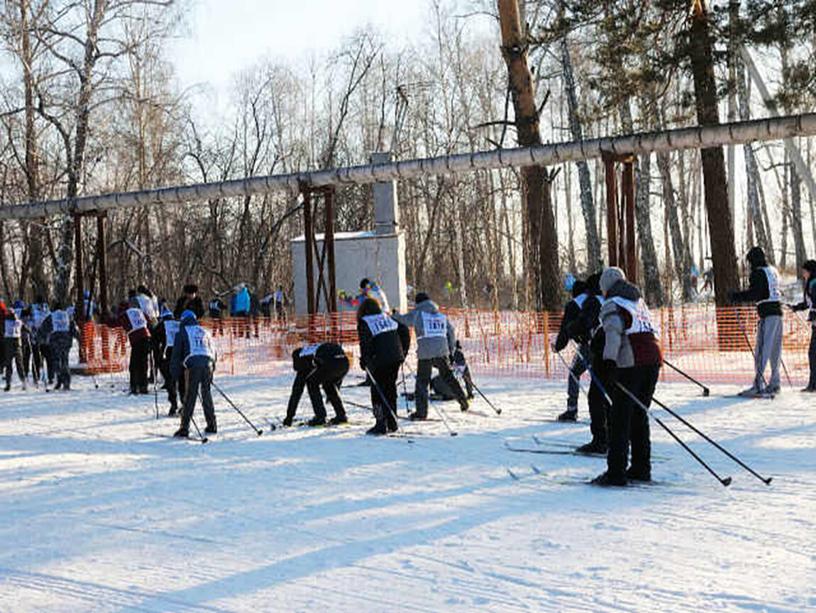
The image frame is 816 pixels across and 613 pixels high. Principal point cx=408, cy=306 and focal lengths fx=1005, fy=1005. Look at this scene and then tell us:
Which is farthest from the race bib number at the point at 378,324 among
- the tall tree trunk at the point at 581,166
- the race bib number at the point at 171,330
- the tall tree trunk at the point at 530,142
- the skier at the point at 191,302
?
the tall tree trunk at the point at 581,166

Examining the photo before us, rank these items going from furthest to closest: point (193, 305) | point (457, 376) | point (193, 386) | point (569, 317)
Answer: point (193, 305)
point (457, 376)
point (193, 386)
point (569, 317)

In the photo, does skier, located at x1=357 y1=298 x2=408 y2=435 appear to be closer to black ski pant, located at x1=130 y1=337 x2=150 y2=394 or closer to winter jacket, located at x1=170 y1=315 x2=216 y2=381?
winter jacket, located at x1=170 y1=315 x2=216 y2=381

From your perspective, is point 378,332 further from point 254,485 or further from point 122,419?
point 122,419

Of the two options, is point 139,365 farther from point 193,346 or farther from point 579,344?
point 579,344

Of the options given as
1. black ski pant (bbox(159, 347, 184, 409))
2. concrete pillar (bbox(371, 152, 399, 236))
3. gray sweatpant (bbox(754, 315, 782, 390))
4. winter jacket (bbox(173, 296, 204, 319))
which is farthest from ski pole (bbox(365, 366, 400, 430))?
concrete pillar (bbox(371, 152, 399, 236))

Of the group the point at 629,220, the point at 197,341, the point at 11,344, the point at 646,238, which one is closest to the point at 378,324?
the point at 197,341

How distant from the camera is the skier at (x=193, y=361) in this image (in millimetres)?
11539

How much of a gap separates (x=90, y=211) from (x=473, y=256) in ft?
78.2

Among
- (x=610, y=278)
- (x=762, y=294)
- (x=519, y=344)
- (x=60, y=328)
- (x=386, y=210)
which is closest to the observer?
(x=610, y=278)

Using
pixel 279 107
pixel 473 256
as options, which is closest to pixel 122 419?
pixel 473 256

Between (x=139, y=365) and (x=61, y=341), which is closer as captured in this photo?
(x=139, y=365)

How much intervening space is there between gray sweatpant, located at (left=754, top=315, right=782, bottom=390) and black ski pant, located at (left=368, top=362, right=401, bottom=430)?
15.5ft

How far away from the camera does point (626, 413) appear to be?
7.96 m

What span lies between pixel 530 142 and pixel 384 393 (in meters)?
10.7
